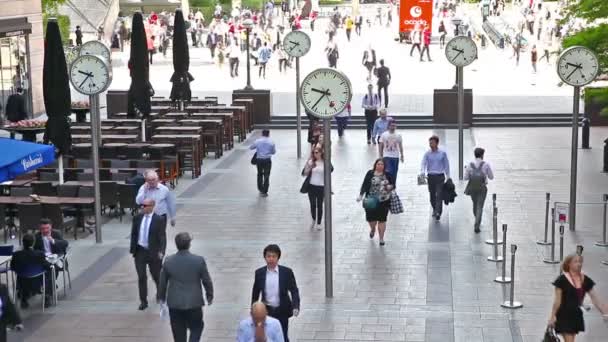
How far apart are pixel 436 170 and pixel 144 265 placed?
742 cm

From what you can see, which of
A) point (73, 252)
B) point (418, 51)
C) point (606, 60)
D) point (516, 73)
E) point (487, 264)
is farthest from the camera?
point (418, 51)

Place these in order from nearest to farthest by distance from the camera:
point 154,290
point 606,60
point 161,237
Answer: point 161,237
point 154,290
point 606,60

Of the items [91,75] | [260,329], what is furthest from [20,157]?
[260,329]

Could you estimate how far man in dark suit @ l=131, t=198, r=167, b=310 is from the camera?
1609 centimetres

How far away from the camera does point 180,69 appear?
31906 millimetres

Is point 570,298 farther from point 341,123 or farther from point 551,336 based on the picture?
point 341,123

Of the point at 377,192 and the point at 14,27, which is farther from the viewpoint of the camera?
the point at 14,27

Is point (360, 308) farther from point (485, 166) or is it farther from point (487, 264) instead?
point (485, 166)

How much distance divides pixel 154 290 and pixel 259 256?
2.66 metres

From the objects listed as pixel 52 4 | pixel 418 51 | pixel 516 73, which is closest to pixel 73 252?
pixel 52 4

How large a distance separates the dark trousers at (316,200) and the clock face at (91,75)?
4008 mm

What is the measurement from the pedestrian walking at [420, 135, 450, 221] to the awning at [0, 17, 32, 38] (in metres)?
18.7

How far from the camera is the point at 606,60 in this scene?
960 inches

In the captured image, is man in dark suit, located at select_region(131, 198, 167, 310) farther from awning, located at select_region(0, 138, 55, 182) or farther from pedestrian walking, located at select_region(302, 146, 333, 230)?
pedestrian walking, located at select_region(302, 146, 333, 230)
